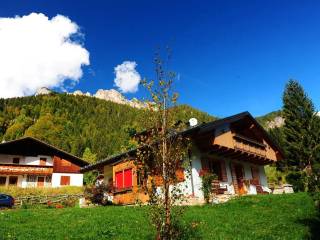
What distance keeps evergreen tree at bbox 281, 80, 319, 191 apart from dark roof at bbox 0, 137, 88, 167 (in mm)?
35187

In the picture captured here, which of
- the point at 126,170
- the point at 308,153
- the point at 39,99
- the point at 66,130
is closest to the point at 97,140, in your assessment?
the point at 66,130

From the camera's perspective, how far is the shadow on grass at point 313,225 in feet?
41.1

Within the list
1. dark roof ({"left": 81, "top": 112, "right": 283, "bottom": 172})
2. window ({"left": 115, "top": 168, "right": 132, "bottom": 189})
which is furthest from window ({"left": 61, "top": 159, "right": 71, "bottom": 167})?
window ({"left": 115, "top": 168, "right": 132, "bottom": 189})

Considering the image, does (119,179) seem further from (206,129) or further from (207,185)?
(206,129)

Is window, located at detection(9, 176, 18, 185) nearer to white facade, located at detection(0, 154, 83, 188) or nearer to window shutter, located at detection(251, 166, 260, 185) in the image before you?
white facade, located at detection(0, 154, 83, 188)

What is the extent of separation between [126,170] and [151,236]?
1667 cm

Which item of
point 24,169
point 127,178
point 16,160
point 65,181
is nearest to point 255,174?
point 127,178

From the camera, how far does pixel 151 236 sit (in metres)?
12.2

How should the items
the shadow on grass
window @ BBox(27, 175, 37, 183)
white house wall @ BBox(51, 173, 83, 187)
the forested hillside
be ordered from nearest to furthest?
the shadow on grass → window @ BBox(27, 175, 37, 183) → white house wall @ BBox(51, 173, 83, 187) → the forested hillside

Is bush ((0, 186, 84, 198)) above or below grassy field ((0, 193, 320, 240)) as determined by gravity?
above

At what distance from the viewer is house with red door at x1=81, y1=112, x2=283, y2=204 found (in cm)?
2592

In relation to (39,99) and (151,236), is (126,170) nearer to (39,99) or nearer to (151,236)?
(151,236)

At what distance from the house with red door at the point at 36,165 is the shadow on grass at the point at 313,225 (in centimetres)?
4629

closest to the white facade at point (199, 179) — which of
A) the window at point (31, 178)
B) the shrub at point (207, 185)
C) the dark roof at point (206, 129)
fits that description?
the shrub at point (207, 185)
